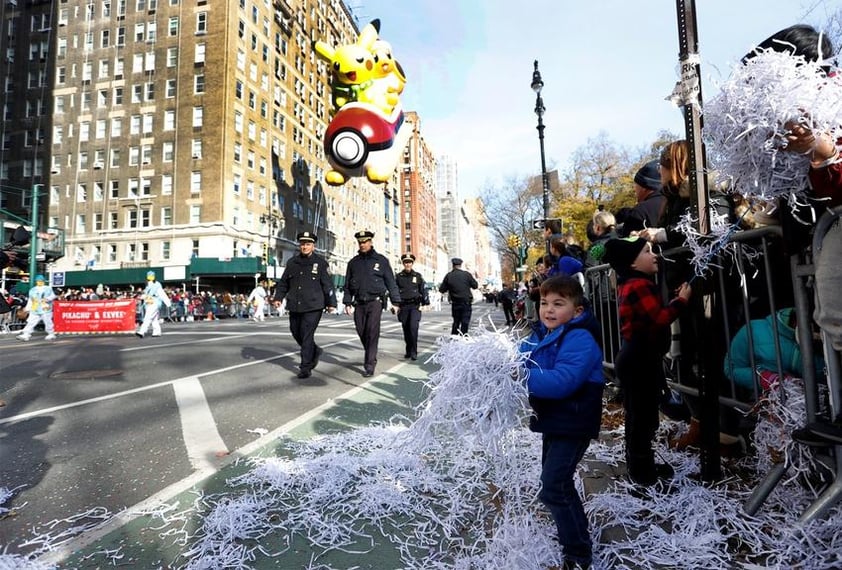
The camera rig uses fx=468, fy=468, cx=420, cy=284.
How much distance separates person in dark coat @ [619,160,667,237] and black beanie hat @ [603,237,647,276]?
0.56m

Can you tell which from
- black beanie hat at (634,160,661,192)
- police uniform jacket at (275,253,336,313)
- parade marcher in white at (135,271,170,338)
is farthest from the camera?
parade marcher in white at (135,271,170,338)

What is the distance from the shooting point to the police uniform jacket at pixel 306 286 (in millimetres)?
7359

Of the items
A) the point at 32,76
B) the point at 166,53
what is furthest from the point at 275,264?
the point at 32,76

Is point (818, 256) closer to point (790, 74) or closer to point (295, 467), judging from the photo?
point (790, 74)

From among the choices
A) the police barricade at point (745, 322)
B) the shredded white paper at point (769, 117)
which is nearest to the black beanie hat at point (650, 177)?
the police barricade at point (745, 322)

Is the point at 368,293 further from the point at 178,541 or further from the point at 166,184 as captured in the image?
the point at 166,184

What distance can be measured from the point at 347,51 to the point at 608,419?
2582 cm

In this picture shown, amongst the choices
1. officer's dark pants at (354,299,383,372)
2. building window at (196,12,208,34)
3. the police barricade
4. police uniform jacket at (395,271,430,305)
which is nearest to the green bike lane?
the police barricade

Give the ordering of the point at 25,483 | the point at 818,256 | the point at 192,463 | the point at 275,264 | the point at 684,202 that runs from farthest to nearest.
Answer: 1. the point at 275,264
2. the point at 192,463
3. the point at 25,483
4. the point at 684,202
5. the point at 818,256

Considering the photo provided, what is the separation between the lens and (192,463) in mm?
3520

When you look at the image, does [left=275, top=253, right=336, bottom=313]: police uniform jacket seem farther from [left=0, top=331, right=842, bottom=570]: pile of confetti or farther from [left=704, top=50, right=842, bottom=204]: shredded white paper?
[left=704, top=50, right=842, bottom=204]: shredded white paper

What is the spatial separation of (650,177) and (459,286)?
666 cm

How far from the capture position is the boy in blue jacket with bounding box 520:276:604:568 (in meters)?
2.10

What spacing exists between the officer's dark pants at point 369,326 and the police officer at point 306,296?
50 centimetres
